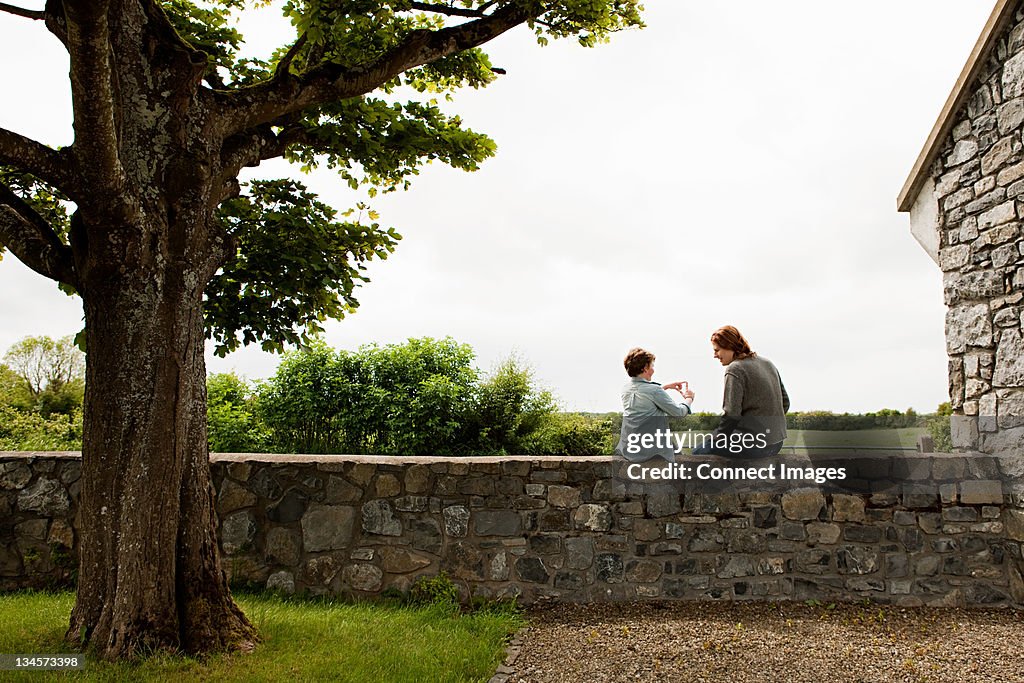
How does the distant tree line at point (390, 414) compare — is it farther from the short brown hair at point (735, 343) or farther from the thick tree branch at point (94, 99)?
the thick tree branch at point (94, 99)

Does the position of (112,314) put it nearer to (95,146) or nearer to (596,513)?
(95,146)

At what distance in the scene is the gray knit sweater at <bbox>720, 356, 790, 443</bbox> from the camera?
550 cm

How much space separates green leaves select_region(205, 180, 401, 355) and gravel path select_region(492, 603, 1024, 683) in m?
3.38

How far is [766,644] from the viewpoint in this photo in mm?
4559

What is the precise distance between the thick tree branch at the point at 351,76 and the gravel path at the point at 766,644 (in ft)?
12.7

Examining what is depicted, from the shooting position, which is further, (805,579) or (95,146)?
(805,579)

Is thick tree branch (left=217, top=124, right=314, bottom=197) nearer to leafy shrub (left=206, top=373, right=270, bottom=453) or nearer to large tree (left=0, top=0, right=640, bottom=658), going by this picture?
large tree (left=0, top=0, right=640, bottom=658)

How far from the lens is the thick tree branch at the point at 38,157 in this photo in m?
4.00

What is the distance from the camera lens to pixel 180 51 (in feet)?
A: 14.3

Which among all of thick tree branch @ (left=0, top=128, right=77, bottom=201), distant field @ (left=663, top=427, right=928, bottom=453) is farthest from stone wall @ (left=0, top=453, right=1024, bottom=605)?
thick tree branch @ (left=0, top=128, right=77, bottom=201)

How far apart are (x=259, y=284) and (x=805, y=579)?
524cm

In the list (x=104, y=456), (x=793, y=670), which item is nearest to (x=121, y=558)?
(x=104, y=456)

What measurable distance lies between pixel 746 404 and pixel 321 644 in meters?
3.51

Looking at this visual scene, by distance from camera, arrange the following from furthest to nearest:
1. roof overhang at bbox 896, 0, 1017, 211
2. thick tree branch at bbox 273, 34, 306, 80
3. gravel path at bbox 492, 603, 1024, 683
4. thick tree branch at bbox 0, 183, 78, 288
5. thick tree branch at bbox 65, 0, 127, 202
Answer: roof overhang at bbox 896, 0, 1017, 211 < thick tree branch at bbox 273, 34, 306, 80 < thick tree branch at bbox 0, 183, 78, 288 < gravel path at bbox 492, 603, 1024, 683 < thick tree branch at bbox 65, 0, 127, 202
